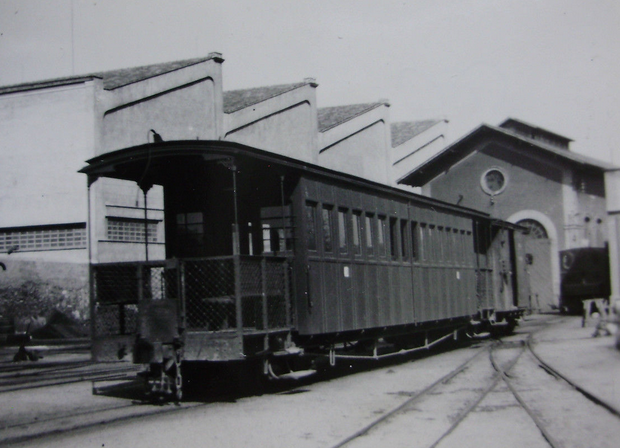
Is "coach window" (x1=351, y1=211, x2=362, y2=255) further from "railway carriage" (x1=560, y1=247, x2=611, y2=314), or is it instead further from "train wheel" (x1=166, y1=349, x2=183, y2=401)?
"railway carriage" (x1=560, y1=247, x2=611, y2=314)

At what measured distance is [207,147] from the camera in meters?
9.45

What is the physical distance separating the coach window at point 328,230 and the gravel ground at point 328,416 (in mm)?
2118

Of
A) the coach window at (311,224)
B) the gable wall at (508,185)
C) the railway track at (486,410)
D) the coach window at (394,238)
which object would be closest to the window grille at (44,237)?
the coach window at (394,238)

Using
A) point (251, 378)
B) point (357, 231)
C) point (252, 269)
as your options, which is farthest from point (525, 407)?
point (357, 231)

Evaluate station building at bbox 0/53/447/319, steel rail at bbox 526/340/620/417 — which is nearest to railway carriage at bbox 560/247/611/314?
steel rail at bbox 526/340/620/417

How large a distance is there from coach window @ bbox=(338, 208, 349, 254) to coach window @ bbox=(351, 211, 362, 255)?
0.30m

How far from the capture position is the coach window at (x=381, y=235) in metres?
13.0

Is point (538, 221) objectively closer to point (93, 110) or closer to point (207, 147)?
point (93, 110)

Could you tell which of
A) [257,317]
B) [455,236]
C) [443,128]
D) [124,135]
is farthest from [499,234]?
[443,128]

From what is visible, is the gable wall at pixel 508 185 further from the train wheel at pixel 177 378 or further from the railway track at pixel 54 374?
the train wheel at pixel 177 378

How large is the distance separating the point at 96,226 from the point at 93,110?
11.6 ft

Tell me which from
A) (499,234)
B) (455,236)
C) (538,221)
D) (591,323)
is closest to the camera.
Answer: (455,236)

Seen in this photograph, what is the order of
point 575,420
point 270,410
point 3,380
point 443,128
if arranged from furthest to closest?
1. point 443,128
2. point 3,380
3. point 270,410
4. point 575,420

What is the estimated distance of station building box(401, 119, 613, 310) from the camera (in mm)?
33250
